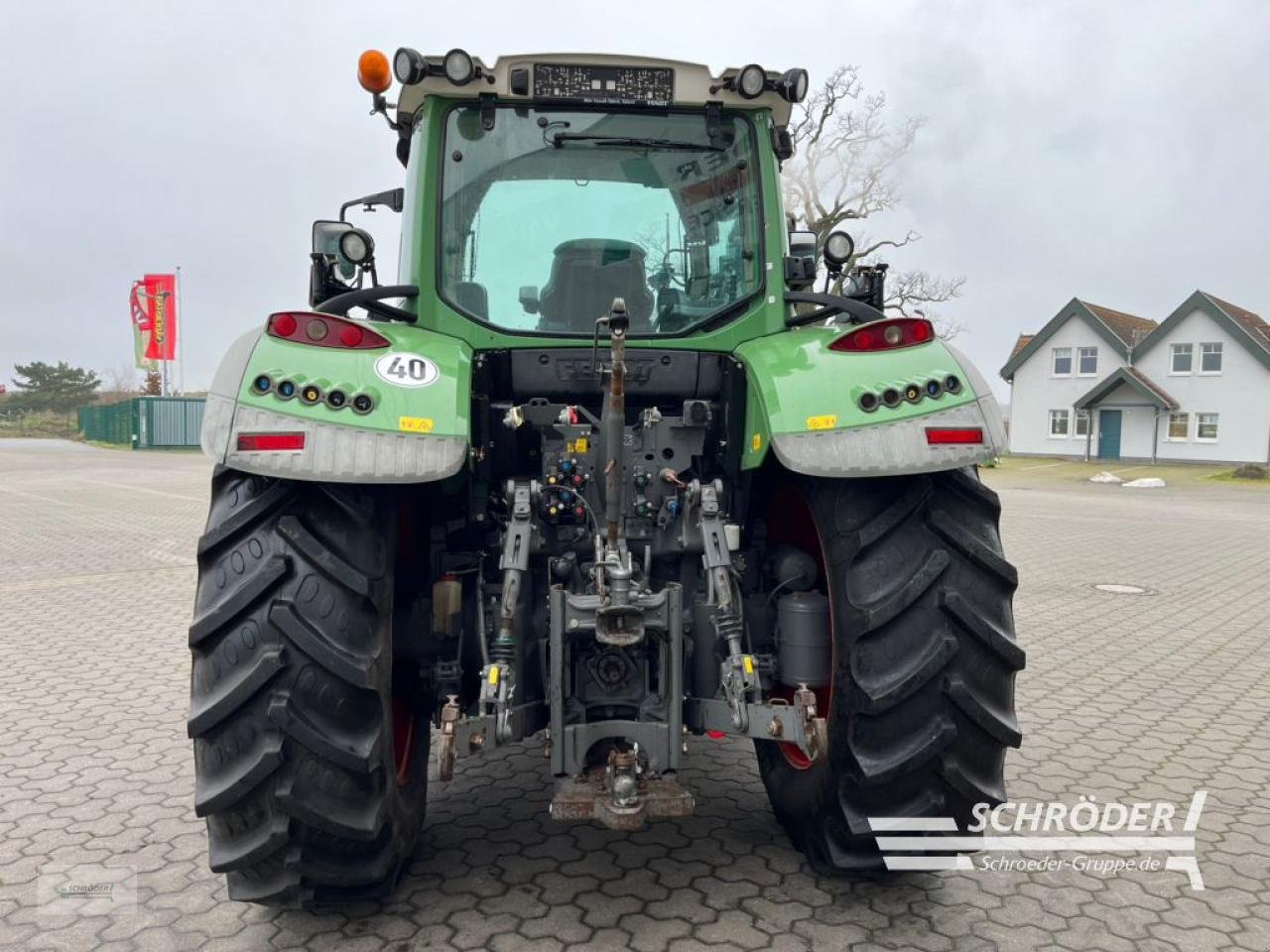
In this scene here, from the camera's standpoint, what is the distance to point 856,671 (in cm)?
289

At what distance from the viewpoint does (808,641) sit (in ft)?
10.5

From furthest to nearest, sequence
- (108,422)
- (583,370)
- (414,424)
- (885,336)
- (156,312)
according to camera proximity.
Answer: (108,422) → (156,312) → (583,370) → (885,336) → (414,424)

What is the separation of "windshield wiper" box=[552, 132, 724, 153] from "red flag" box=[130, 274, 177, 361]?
138 ft

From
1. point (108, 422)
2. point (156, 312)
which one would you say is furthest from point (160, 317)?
point (108, 422)

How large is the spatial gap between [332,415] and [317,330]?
1.20 feet

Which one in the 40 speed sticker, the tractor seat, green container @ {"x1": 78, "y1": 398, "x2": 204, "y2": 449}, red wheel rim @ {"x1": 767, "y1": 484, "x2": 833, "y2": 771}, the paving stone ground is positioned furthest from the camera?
green container @ {"x1": 78, "y1": 398, "x2": 204, "y2": 449}

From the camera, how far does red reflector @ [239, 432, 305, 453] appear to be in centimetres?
269

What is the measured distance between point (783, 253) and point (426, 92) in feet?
4.81

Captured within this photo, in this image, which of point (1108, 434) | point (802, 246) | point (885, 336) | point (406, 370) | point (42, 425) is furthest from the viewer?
point (42, 425)

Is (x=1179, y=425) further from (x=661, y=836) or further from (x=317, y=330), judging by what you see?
(x=317, y=330)

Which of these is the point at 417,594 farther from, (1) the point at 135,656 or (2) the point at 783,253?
(1) the point at 135,656
